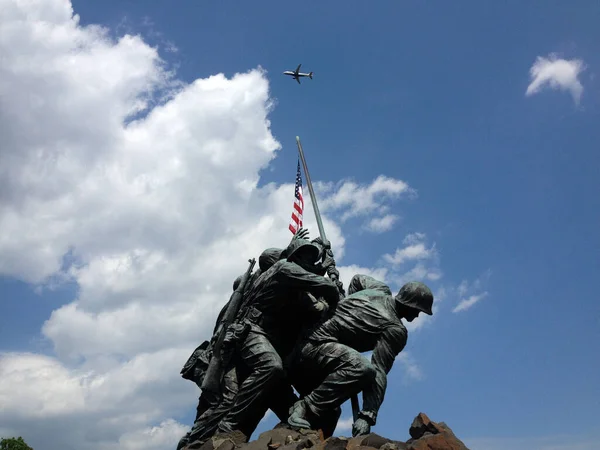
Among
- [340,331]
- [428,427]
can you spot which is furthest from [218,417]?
[428,427]

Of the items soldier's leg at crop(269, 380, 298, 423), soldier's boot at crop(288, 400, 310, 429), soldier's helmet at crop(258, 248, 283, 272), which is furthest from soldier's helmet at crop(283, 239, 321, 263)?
soldier's boot at crop(288, 400, 310, 429)

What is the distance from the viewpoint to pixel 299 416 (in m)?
7.53

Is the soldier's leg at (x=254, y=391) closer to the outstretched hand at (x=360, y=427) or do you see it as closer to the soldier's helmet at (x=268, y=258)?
the outstretched hand at (x=360, y=427)

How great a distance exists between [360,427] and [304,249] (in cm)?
253

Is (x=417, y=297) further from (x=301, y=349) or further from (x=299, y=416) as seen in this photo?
(x=299, y=416)

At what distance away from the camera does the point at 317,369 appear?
802 cm

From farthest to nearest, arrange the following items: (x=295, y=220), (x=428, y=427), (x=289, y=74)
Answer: (x=289, y=74) → (x=295, y=220) → (x=428, y=427)

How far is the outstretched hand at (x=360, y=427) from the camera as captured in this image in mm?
7504

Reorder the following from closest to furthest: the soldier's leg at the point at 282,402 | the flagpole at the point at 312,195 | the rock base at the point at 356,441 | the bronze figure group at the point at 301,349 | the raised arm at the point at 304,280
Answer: the rock base at the point at 356,441 → the bronze figure group at the point at 301,349 → the raised arm at the point at 304,280 → the soldier's leg at the point at 282,402 → the flagpole at the point at 312,195

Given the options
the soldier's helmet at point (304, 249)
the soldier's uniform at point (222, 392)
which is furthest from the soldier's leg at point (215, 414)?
the soldier's helmet at point (304, 249)

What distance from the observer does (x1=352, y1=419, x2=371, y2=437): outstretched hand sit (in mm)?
7504

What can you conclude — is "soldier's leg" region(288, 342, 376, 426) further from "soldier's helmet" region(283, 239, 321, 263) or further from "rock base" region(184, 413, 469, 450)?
"soldier's helmet" region(283, 239, 321, 263)

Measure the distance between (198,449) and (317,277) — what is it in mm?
2633

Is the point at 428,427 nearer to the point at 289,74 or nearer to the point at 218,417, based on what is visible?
the point at 218,417
